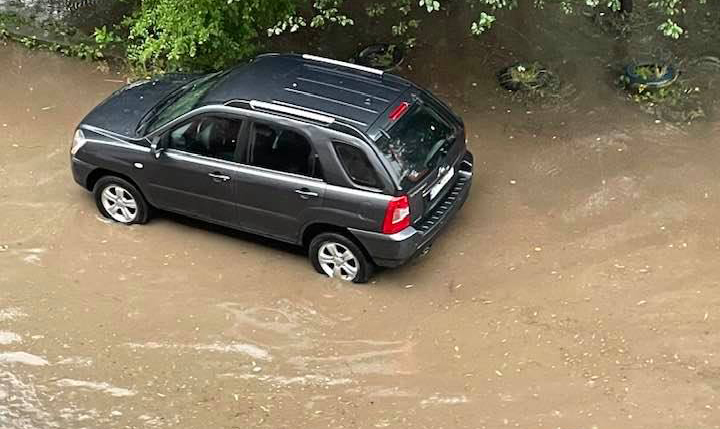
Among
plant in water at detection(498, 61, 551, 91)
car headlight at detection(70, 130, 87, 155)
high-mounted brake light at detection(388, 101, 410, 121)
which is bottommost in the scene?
plant in water at detection(498, 61, 551, 91)

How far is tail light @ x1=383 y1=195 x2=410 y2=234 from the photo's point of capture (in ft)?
25.2

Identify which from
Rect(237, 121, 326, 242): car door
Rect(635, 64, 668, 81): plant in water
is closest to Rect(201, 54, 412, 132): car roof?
Rect(237, 121, 326, 242): car door

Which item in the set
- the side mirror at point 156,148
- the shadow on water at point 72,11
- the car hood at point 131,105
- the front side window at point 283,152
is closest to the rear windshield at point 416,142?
the front side window at point 283,152

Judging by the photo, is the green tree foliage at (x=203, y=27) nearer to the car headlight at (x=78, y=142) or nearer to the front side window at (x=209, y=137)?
the car headlight at (x=78, y=142)

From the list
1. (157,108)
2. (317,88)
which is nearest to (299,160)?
(317,88)

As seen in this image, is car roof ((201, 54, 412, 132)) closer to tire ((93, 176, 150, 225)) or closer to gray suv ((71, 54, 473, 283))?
gray suv ((71, 54, 473, 283))

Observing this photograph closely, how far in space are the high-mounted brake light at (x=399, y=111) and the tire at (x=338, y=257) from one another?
45.0 inches

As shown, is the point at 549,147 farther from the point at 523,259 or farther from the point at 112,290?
the point at 112,290

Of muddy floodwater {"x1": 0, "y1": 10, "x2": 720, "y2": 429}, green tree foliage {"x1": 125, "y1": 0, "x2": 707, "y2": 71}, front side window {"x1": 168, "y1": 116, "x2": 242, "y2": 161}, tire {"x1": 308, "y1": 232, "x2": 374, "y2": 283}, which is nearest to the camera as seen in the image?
muddy floodwater {"x1": 0, "y1": 10, "x2": 720, "y2": 429}

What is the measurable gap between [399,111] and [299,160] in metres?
0.99

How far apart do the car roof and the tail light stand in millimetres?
683

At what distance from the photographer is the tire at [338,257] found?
A: 805 centimetres

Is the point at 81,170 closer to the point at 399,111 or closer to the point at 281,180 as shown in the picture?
the point at 281,180

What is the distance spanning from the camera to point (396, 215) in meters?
7.72
